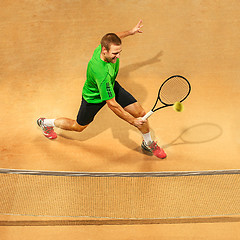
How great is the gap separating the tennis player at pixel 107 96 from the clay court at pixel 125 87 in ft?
1.15

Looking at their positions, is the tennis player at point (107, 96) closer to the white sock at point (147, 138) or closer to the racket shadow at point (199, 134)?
the white sock at point (147, 138)

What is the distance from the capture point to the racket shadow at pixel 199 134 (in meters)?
5.01

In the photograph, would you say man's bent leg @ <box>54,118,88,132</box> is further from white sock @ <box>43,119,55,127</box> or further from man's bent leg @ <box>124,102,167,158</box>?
man's bent leg @ <box>124,102,167,158</box>

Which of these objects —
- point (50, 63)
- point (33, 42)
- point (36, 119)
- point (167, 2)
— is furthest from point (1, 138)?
point (167, 2)

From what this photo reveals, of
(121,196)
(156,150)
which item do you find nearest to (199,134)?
(156,150)

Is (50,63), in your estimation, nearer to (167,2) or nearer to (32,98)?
(32,98)

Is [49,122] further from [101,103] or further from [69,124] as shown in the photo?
[101,103]

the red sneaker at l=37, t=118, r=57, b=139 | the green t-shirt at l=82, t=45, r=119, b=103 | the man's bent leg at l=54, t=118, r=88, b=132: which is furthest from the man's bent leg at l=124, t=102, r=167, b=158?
the red sneaker at l=37, t=118, r=57, b=139

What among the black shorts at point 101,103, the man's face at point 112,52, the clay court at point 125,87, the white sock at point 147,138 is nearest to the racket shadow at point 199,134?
the clay court at point 125,87

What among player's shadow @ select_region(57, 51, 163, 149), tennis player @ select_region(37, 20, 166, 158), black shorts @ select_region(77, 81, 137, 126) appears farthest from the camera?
player's shadow @ select_region(57, 51, 163, 149)

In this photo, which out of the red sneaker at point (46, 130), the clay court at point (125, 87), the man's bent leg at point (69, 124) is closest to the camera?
the clay court at point (125, 87)

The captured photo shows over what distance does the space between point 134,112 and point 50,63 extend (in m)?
2.49

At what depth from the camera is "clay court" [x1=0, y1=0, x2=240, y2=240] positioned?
4.00 m

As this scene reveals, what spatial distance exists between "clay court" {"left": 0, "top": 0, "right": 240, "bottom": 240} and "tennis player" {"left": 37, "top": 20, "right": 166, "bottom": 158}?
350mm
